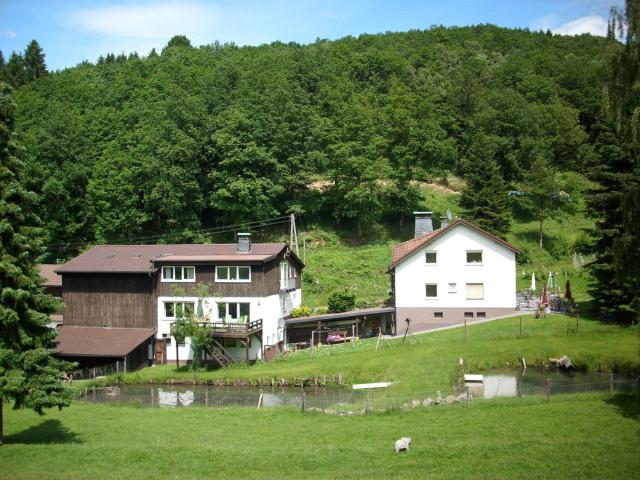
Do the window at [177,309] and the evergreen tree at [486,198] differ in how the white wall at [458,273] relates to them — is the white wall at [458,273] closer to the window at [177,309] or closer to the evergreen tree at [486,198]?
the evergreen tree at [486,198]

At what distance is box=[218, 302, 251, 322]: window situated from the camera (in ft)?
133

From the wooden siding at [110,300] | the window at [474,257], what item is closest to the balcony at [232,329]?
the wooden siding at [110,300]

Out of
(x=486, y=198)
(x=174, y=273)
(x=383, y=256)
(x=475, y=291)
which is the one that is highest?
(x=486, y=198)

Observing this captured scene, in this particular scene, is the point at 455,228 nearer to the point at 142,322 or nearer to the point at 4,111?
the point at 142,322

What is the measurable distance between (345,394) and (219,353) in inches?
461

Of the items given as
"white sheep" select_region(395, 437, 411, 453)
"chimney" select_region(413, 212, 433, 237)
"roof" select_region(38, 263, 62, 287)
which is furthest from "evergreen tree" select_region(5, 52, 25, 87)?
"white sheep" select_region(395, 437, 411, 453)

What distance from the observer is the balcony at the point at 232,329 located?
37594 mm

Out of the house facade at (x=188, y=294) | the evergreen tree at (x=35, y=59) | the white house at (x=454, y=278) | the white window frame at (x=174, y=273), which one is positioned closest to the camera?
the house facade at (x=188, y=294)

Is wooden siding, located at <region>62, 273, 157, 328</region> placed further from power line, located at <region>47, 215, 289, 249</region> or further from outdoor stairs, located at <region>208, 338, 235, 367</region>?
power line, located at <region>47, 215, 289, 249</region>

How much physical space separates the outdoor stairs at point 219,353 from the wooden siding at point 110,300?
5.63 metres

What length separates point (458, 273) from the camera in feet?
140

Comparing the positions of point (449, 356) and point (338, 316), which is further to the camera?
point (338, 316)

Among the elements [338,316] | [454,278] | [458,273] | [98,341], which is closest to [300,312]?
[338,316]

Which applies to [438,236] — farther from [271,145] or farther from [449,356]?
[271,145]
